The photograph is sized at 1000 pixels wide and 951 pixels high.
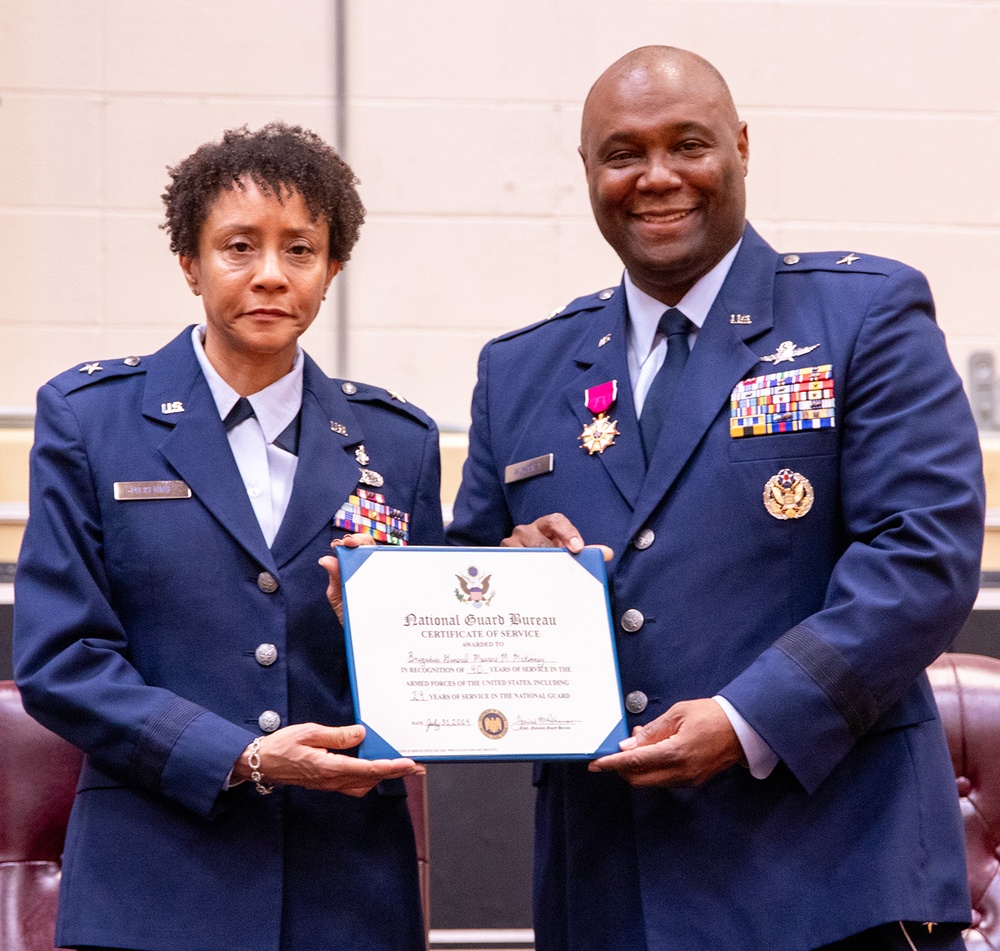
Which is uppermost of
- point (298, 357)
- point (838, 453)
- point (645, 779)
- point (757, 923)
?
point (298, 357)

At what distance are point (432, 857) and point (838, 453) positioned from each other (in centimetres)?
155

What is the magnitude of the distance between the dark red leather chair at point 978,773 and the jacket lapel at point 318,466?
4.11ft

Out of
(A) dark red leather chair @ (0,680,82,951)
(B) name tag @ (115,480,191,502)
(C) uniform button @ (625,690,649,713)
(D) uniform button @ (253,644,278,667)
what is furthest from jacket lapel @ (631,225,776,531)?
(A) dark red leather chair @ (0,680,82,951)

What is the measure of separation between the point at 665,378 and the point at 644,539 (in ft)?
0.88

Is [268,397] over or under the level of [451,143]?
under

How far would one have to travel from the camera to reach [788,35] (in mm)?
3873

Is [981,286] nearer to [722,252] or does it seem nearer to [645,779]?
[722,252]

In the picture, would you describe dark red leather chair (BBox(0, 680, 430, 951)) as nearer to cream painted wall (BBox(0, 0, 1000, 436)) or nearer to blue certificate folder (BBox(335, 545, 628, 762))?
blue certificate folder (BBox(335, 545, 628, 762))

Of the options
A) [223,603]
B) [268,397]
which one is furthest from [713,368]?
[223,603]

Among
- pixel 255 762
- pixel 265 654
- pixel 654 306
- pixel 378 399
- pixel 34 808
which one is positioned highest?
pixel 654 306

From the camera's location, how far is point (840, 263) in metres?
2.12

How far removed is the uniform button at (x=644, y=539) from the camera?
2.01 meters

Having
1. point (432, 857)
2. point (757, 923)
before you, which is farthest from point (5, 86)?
point (757, 923)
